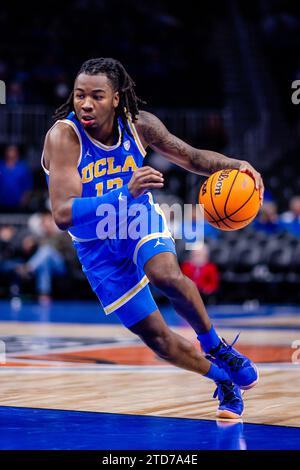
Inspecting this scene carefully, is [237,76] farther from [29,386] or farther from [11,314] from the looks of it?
[29,386]

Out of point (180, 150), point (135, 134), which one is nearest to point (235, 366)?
point (180, 150)

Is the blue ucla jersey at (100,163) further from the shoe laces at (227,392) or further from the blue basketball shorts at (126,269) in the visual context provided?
the shoe laces at (227,392)

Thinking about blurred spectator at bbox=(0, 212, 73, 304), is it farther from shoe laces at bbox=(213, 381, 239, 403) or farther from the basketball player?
shoe laces at bbox=(213, 381, 239, 403)

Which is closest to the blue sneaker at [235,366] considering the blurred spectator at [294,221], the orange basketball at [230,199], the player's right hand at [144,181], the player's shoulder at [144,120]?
the orange basketball at [230,199]

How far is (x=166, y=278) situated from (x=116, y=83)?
1.04m

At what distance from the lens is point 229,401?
173 inches

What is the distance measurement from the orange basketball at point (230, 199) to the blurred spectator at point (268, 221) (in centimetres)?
917

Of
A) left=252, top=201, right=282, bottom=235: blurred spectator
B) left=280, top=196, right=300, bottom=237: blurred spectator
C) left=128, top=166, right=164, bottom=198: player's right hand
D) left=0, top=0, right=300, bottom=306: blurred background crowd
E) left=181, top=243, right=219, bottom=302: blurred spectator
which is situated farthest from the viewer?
left=0, top=0, right=300, bottom=306: blurred background crowd

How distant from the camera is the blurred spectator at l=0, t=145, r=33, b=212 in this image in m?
14.8

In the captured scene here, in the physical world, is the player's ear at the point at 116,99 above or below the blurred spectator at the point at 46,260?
above

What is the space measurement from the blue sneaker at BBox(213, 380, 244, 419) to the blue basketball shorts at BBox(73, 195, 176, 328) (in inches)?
20.6

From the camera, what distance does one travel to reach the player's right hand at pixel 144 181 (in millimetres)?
4086

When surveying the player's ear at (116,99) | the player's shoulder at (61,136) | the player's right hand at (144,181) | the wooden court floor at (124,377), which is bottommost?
the wooden court floor at (124,377)

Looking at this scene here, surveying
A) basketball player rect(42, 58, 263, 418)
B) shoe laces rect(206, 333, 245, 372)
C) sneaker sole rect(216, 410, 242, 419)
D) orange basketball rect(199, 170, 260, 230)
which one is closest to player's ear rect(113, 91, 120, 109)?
basketball player rect(42, 58, 263, 418)
